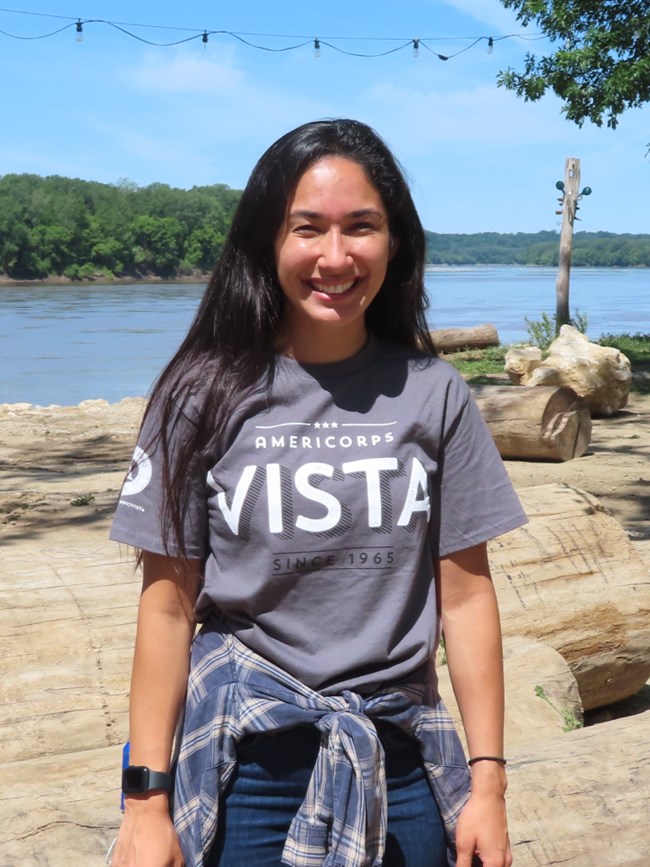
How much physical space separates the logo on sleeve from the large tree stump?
7.68 feet

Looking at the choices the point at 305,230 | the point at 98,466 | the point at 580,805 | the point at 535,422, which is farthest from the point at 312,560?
the point at 98,466

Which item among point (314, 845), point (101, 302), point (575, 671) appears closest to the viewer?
point (314, 845)

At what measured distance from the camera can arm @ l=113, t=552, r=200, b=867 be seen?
146 centimetres

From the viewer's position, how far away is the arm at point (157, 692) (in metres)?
1.46

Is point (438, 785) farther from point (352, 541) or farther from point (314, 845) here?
point (352, 541)

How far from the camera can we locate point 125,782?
1.48 metres

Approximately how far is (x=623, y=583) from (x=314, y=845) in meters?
2.73

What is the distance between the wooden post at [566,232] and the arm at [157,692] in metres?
16.5

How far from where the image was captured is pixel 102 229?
78500mm

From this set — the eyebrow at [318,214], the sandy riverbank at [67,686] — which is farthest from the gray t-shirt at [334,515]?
the sandy riverbank at [67,686]


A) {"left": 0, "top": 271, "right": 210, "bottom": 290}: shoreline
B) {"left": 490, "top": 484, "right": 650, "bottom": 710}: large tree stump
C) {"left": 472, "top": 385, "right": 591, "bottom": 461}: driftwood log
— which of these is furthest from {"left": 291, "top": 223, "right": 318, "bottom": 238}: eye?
{"left": 0, "top": 271, "right": 210, "bottom": 290}: shoreline

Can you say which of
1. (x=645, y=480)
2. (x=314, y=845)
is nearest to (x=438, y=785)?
(x=314, y=845)

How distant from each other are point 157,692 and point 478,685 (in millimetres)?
A: 467

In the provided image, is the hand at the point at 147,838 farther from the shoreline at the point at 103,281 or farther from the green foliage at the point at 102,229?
the green foliage at the point at 102,229
